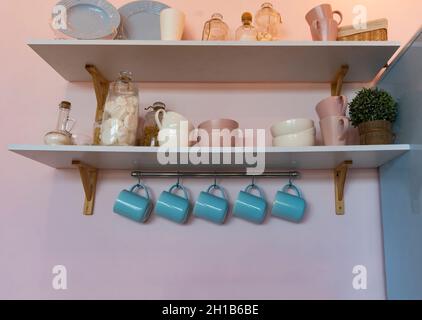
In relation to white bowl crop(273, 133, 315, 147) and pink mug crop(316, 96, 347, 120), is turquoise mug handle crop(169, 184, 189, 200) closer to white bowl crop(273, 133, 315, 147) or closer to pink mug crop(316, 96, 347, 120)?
white bowl crop(273, 133, 315, 147)

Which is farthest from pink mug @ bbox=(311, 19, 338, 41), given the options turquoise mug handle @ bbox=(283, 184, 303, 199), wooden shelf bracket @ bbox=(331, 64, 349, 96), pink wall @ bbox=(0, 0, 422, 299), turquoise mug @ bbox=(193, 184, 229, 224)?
turquoise mug @ bbox=(193, 184, 229, 224)

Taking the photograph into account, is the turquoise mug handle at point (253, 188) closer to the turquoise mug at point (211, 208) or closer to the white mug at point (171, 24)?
the turquoise mug at point (211, 208)

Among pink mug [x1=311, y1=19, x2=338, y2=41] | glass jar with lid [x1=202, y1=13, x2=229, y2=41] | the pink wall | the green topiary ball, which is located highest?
glass jar with lid [x1=202, y1=13, x2=229, y2=41]

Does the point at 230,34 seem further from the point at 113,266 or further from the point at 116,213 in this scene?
the point at 113,266

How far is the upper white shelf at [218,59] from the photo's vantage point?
964 millimetres

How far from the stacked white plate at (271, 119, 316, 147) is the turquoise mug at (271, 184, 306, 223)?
0.60 feet

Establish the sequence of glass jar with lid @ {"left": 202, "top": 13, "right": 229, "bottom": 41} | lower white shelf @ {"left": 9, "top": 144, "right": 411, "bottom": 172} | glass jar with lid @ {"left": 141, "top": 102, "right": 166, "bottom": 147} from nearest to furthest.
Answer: lower white shelf @ {"left": 9, "top": 144, "right": 411, "bottom": 172}
glass jar with lid @ {"left": 141, "top": 102, "right": 166, "bottom": 147}
glass jar with lid @ {"left": 202, "top": 13, "right": 229, "bottom": 41}

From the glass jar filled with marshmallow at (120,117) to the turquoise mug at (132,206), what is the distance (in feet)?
0.59

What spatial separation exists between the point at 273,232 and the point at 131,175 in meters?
0.49

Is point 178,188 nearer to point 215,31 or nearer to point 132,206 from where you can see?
point 132,206

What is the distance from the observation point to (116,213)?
1.09 meters

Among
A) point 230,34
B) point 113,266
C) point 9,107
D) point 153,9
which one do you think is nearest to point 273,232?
point 113,266

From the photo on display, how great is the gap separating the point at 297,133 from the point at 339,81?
0.29 m

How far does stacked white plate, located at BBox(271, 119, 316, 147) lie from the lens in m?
0.94
